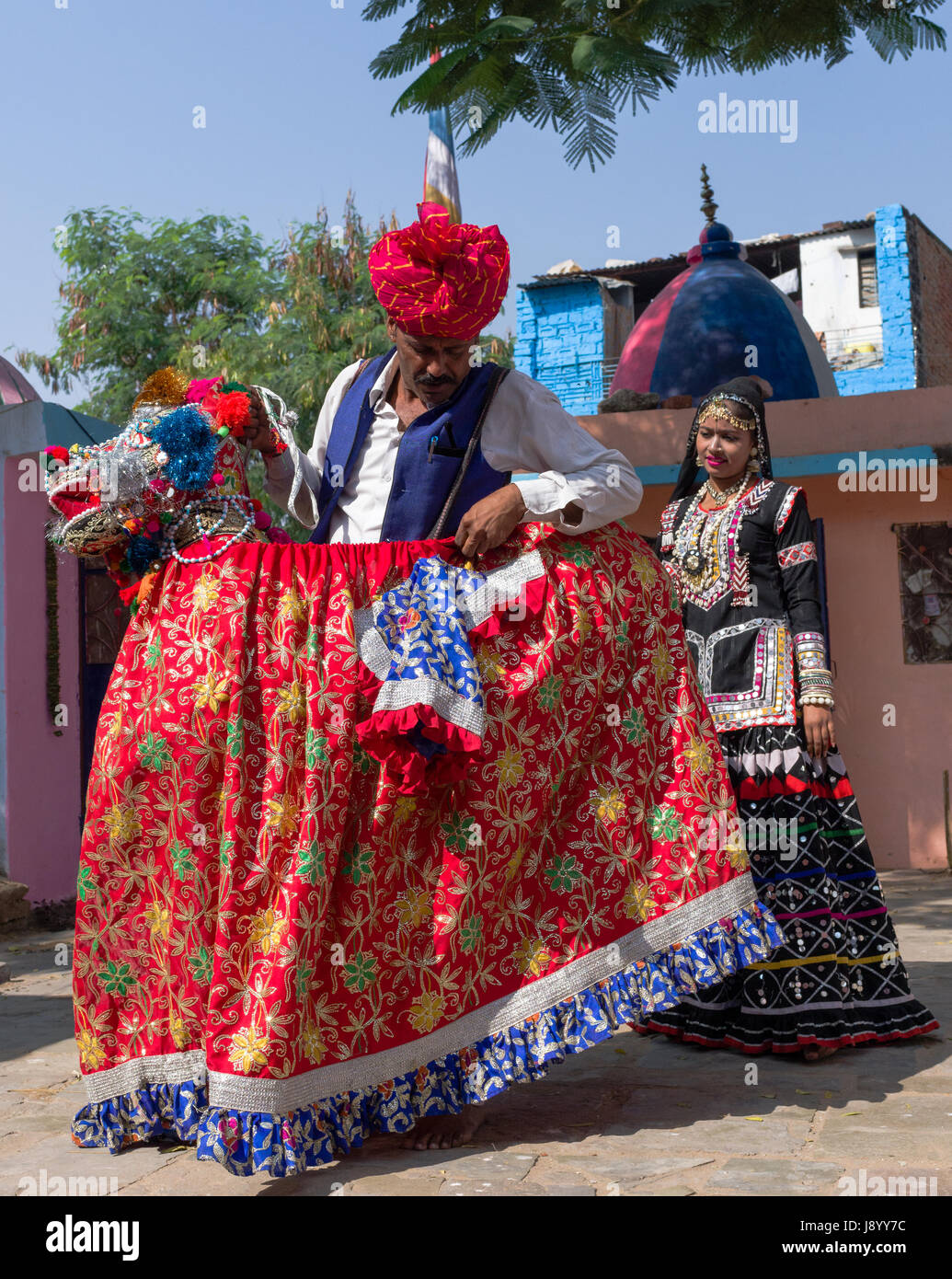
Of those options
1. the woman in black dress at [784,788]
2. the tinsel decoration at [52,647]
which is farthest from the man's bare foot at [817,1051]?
the tinsel decoration at [52,647]

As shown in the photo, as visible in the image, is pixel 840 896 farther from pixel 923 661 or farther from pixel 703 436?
pixel 923 661

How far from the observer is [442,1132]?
9.76ft

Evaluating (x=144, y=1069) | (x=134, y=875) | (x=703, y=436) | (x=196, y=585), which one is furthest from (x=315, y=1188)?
(x=703, y=436)

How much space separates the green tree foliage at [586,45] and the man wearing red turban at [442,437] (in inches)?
113

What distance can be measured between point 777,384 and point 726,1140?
8.35m

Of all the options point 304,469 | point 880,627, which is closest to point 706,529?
point 304,469

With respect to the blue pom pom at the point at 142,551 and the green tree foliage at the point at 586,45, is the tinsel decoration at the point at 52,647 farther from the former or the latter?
the blue pom pom at the point at 142,551

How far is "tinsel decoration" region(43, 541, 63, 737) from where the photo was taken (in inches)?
304

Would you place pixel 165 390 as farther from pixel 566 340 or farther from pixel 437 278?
pixel 566 340

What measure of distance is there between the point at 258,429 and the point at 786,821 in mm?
2044

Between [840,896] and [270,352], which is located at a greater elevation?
[270,352]

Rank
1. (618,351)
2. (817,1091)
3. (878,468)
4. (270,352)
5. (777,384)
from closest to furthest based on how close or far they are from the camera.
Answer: (817,1091)
(878,468)
(777,384)
(270,352)
(618,351)

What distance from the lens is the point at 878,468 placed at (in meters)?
8.66

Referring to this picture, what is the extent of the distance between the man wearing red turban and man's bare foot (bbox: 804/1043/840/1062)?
1735mm
